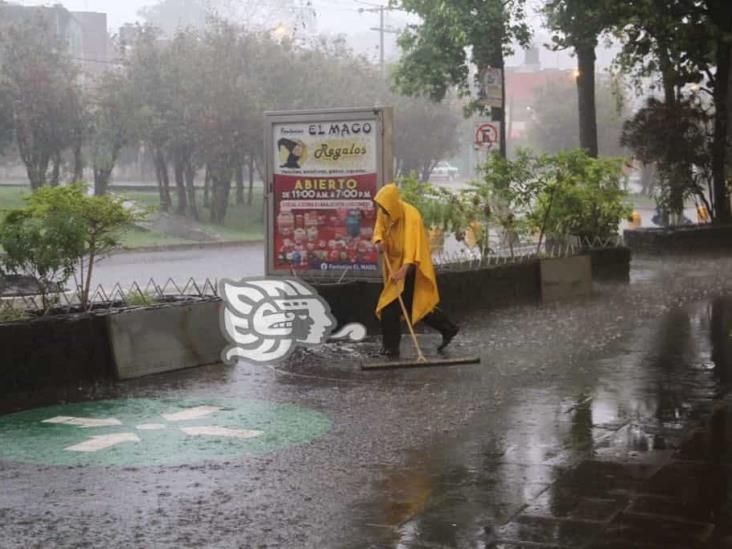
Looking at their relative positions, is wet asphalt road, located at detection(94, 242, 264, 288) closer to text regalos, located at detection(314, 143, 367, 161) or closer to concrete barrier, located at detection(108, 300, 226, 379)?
text regalos, located at detection(314, 143, 367, 161)

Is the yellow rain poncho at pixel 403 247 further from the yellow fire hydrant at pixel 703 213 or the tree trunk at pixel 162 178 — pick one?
the tree trunk at pixel 162 178

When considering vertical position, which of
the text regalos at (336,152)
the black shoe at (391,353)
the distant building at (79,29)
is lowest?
the black shoe at (391,353)

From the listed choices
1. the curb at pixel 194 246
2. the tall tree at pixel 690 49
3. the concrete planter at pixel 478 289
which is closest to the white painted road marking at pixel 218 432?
the concrete planter at pixel 478 289

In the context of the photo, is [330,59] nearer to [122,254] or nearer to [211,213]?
[211,213]

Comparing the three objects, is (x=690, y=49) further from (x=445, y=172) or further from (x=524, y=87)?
(x=524, y=87)

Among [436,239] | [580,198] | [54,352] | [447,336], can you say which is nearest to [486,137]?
[580,198]

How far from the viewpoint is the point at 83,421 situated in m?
8.27

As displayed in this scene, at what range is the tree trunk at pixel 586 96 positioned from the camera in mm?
25922

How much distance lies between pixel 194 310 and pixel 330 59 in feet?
118

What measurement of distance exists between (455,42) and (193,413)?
65.1ft

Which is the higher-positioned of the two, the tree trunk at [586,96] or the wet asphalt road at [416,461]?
the tree trunk at [586,96]

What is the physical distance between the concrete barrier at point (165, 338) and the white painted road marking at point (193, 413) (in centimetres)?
134

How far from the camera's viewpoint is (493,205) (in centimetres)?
1567

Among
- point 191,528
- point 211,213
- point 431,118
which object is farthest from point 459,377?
point 431,118
